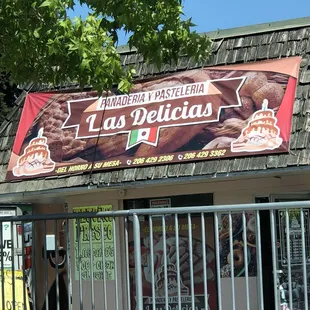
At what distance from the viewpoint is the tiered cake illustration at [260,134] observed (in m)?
9.73

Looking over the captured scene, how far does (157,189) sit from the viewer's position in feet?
37.5

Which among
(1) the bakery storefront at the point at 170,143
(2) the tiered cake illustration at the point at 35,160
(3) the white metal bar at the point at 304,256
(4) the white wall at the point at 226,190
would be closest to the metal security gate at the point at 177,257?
(3) the white metal bar at the point at 304,256

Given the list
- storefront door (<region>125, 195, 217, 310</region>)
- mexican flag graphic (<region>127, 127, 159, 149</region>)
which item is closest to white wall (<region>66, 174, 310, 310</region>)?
mexican flag graphic (<region>127, 127, 159, 149</region>)

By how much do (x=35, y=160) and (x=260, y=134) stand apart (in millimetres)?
4051

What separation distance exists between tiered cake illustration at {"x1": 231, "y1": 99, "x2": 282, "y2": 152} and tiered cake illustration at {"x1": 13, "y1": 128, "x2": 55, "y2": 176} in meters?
3.34

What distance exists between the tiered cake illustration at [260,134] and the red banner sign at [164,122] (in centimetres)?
2

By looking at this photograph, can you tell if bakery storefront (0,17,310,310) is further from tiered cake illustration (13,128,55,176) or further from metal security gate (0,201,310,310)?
metal security gate (0,201,310,310)

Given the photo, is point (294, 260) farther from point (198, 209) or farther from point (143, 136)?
point (143, 136)

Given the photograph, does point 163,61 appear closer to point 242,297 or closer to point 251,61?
point 242,297

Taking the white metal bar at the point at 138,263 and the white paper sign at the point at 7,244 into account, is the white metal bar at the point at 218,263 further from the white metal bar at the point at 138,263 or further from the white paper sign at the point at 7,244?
the white paper sign at the point at 7,244

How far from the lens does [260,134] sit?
32.5 ft

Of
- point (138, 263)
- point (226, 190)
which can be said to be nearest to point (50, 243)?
point (138, 263)

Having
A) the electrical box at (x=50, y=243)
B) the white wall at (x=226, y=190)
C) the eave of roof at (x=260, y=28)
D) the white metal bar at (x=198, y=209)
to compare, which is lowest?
the electrical box at (x=50, y=243)

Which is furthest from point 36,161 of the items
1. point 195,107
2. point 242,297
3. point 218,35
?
point 242,297
